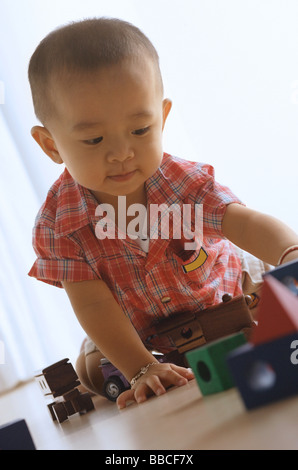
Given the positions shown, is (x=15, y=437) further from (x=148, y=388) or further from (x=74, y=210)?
(x=74, y=210)

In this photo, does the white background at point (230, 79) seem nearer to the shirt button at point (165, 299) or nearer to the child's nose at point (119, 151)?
the shirt button at point (165, 299)

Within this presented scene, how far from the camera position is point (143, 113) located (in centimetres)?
85

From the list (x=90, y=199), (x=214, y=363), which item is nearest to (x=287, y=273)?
(x=214, y=363)

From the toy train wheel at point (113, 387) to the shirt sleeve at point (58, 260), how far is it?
0.17 m

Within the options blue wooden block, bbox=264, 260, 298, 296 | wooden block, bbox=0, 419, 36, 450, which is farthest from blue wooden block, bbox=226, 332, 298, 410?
wooden block, bbox=0, 419, 36, 450

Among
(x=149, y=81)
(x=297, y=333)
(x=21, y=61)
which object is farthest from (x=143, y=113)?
(x=21, y=61)

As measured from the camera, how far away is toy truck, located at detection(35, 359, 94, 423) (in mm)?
919

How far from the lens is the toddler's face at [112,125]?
838mm

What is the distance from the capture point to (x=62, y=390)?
3.05 feet

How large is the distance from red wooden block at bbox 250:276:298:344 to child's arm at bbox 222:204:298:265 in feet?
1.09

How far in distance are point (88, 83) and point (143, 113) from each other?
88 millimetres

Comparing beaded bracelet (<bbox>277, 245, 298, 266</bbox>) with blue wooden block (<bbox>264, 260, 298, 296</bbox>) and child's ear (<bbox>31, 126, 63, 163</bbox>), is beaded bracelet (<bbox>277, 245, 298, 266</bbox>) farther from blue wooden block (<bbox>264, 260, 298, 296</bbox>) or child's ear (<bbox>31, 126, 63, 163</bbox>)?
child's ear (<bbox>31, 126, 63, 163</bbox>)

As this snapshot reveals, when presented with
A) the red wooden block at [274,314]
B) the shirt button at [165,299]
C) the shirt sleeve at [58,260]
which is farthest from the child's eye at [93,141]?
the red wooden block at [274,314]
